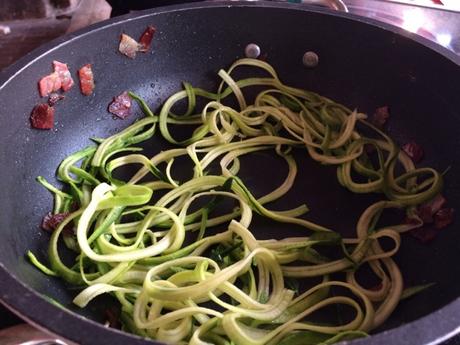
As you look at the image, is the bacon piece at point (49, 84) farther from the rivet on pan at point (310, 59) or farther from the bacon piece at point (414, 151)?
the bacon piece at point (414, 151)

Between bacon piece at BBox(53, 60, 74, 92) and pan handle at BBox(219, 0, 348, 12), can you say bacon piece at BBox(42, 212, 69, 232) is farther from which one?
pan handle at BBox(219, 0, 348, 12)

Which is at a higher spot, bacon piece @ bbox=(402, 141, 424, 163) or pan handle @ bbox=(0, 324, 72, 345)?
bacon piece @ bbox=(402, 141, 424, 163)

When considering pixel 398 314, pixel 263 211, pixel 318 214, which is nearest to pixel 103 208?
pixel 263 211

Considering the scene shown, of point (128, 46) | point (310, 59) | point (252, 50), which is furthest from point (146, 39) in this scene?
point (310, 59)

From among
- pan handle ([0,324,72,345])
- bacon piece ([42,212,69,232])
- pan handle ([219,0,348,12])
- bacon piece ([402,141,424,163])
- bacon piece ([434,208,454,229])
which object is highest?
pan handle ([219,0,348,12])

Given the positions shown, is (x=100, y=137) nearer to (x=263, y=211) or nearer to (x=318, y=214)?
(x=263, y=211)

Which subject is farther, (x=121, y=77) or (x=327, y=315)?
(x=121, y=77)

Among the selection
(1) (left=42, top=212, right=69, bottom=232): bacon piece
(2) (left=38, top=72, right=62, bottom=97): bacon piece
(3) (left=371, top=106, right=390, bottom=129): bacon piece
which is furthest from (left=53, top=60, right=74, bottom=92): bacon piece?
(3) (left=371, top=106, right=390, bottom=129): bacon piece
